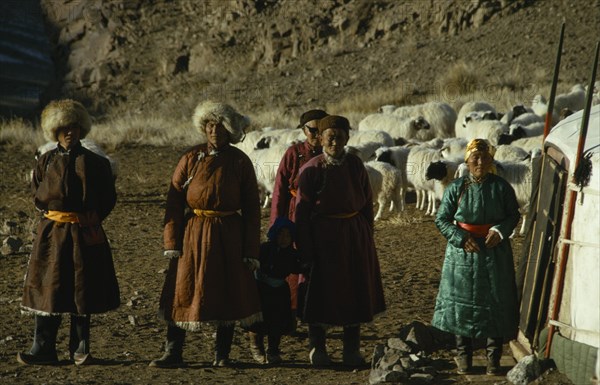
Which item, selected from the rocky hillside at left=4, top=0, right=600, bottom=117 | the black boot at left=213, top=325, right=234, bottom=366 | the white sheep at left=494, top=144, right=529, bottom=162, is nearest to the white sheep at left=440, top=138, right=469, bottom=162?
the white sheep at left=494, top=144, right=529, bottom=162

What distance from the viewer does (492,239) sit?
6.39m

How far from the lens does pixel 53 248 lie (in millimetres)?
6754

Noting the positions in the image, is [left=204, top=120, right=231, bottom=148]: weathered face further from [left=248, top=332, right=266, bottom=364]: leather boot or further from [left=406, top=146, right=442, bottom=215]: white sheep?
[left=406, top=146, right=442, bottom=215]: white sheep

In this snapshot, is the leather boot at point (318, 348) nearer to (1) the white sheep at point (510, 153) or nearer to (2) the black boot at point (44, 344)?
(2) the black boot at point (44, 344)

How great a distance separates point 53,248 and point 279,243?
1372 millimetres

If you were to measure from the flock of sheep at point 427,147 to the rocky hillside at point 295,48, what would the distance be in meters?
5.31

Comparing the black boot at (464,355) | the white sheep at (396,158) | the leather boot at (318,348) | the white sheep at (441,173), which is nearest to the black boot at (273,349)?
the leather boot at (318,348)

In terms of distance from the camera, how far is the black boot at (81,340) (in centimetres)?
680

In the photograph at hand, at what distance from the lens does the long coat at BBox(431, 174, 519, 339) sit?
254 inches

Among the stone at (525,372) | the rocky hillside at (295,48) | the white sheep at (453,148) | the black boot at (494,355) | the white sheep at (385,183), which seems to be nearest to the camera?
the stone at (525,372)

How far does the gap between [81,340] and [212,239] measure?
1.08 metres

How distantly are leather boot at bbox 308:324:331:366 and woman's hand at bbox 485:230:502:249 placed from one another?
47.3 inches

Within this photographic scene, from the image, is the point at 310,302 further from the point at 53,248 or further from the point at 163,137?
the point at 163,137

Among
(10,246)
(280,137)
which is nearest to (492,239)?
(10,246)
